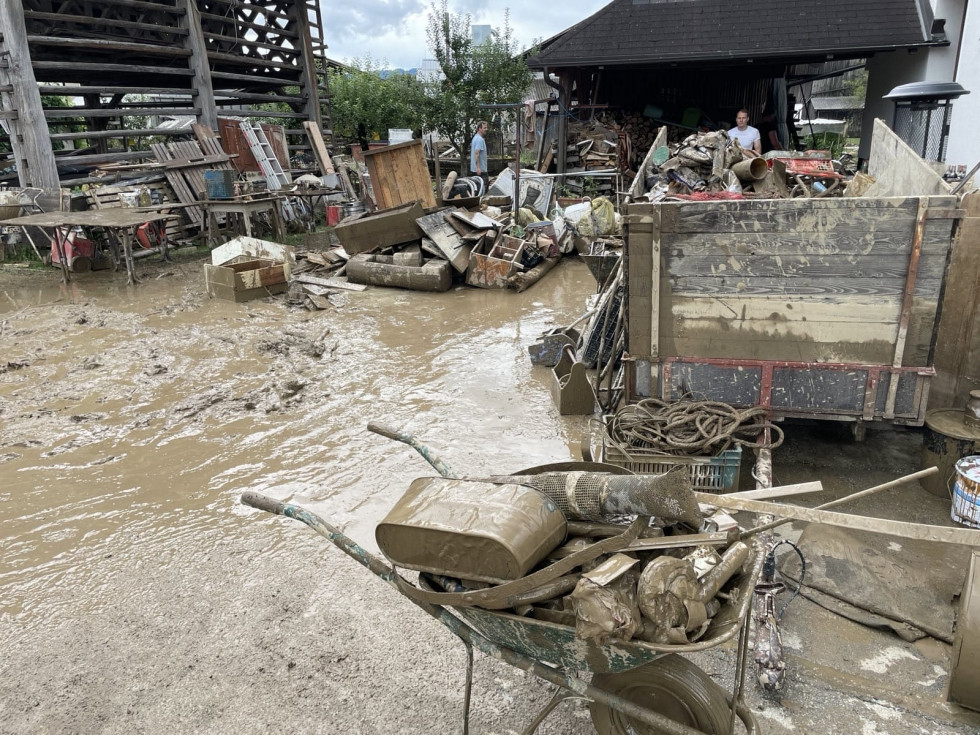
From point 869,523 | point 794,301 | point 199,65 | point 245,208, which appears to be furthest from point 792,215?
point 199,65

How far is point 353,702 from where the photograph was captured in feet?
10.6

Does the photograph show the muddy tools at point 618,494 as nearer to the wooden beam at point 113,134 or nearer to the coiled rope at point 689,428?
the coiled rope at point 689,428

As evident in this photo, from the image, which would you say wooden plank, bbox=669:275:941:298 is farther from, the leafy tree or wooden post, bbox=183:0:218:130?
the leafy tree

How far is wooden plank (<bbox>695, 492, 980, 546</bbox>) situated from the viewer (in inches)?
85.0

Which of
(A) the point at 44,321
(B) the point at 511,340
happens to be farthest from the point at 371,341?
(A) the point at 44,321

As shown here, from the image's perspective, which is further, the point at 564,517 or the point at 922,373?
the point at 922,373

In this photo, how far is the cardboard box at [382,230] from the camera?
11.5 metres

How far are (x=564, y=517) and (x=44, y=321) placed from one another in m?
9.15

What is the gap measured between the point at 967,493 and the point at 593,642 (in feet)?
10.6

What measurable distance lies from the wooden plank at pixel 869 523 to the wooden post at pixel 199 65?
16.4 metres

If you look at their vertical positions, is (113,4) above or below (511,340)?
Answer: above

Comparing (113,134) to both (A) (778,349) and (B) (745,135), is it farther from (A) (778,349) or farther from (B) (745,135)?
(A) (778,349)

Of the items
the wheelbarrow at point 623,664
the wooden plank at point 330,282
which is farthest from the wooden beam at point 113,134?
the wheelbarrow at point 623,664

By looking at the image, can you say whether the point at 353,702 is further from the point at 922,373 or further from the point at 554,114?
the point at 554,114
